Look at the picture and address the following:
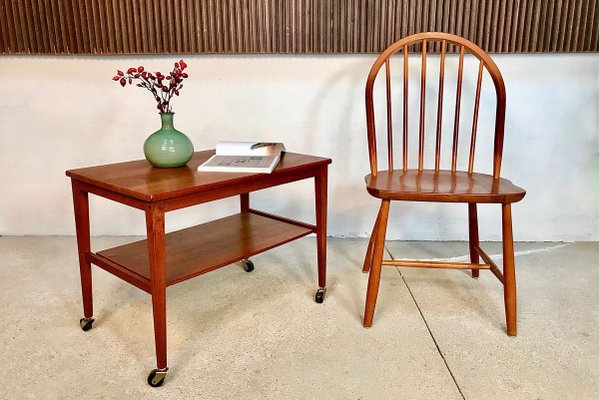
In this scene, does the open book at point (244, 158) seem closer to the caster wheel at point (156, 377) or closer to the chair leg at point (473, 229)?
the caster wheel at point (156, 377)

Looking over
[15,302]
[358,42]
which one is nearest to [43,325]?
[15,302]

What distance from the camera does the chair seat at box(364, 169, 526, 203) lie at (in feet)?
4.69

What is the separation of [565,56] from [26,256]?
271 cm

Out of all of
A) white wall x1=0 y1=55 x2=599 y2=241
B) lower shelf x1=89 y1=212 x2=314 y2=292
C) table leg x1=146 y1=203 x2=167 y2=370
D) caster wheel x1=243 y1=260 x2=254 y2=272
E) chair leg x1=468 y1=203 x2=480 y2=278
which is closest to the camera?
table leg x1=146 y1=203 x2=167 y2=370

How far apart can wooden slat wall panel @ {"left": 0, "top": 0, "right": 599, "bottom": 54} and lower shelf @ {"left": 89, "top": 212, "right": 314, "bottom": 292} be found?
91 centimetres

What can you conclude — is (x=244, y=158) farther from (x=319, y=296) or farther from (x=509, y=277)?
(x=509, y=277)

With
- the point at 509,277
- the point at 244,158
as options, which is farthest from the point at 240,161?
the point at 509,277

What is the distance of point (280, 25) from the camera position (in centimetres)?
219

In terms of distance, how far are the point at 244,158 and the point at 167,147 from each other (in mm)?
258

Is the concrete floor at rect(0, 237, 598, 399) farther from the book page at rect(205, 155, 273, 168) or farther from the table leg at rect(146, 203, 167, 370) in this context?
the book page at rect(205, 155, 273, 168)

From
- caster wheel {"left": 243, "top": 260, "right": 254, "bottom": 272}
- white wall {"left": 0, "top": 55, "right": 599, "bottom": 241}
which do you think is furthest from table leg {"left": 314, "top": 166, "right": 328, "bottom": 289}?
white wall {"left": 0, "top": 55, "right": 599, "bottom": 241}

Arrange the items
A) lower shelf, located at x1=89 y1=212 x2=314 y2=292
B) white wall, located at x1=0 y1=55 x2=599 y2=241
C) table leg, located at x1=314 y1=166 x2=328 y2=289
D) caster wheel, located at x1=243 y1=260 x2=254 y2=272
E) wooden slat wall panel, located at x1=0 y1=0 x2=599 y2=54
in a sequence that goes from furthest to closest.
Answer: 1. white wall, located at x1=0 y1=55 x2=599 y2=241
2. wooden slat wall panel, located at x1=0 y1=0 x2=599 y2=54
3. caster wheel, located at x1=243 y1=260 x2=254 y2=272
4. table leg, located at x1=314 y1=166 x2=328 y2=289
5. lower shelf, located at x1=89 y1=212 x2=314 y2=292

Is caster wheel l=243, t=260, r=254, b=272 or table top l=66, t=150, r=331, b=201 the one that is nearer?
table top l=66, t=150, r=331, b=201

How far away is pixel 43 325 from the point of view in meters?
1.56
